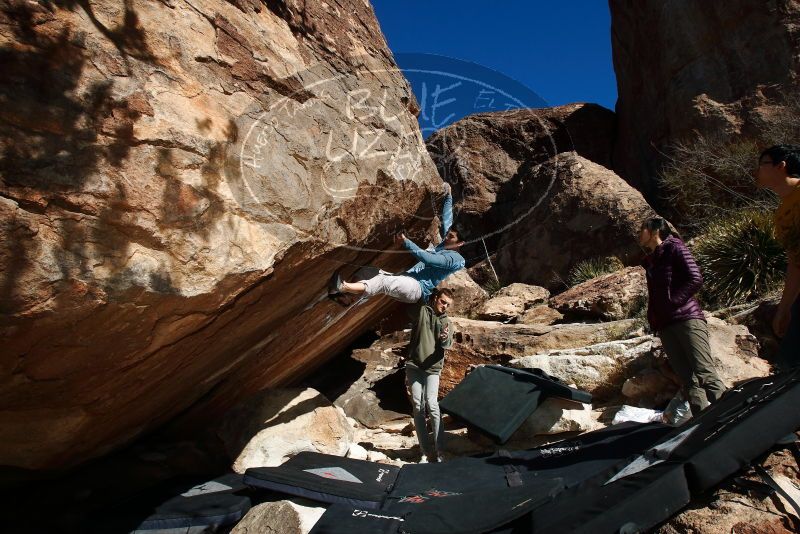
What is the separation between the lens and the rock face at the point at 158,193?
1976mm

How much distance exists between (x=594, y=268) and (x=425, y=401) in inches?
267

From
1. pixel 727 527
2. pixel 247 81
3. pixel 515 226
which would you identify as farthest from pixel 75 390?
pixel 515 226

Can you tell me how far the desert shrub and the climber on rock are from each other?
20.1 ft

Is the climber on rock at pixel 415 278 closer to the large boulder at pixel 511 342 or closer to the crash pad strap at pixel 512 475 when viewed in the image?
the crash pad strap at pixel 512 475

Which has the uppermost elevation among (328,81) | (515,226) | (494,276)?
(515,226)

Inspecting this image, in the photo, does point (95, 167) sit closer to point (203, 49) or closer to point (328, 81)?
point (203, 49)

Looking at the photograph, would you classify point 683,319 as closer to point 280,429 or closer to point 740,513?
point 740,513

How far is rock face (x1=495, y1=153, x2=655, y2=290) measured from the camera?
1032cm

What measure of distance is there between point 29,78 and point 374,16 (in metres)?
2.99

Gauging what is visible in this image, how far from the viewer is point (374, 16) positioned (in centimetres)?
436

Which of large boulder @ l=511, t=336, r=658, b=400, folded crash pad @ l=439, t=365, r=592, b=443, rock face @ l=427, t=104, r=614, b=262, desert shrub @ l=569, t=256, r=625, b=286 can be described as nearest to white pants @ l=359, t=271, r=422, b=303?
folded crash pad @ l=439, t=365, r=592, b=443

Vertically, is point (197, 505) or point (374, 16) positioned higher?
point (374, 16)

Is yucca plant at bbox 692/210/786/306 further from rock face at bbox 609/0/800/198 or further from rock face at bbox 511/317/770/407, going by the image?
rock face at bbox 609/0/800/198

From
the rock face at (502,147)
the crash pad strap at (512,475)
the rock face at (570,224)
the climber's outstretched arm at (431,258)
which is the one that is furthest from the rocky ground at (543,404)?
the rock face at (502,147)
